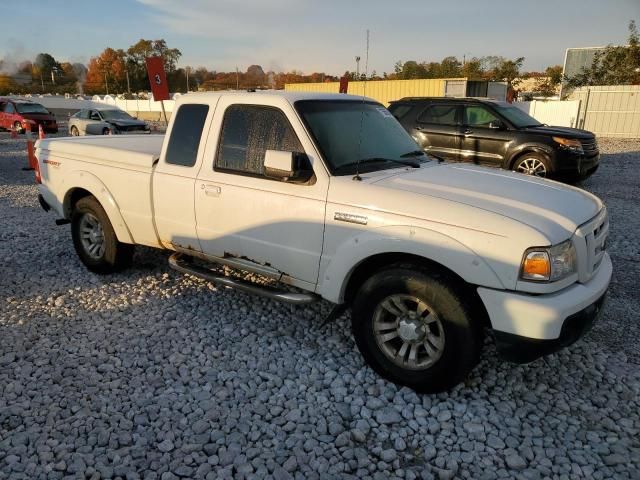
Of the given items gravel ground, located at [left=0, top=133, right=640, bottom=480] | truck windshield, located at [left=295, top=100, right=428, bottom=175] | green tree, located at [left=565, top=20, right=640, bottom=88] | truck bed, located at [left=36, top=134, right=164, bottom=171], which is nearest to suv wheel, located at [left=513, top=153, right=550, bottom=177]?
gravel ground, located at [left=0, top=133, right=640, bottom=480]

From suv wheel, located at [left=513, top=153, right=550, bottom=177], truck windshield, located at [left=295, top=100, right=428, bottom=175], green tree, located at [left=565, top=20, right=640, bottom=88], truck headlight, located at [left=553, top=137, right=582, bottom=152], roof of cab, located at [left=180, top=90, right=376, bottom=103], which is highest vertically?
green tree, located at [left=565, top=20, right=640, bottom=88]

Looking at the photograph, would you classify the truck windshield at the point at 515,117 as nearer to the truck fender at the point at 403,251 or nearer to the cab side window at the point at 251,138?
the cab side window at the point at 251,138

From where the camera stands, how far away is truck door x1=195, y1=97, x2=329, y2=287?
3.59 m

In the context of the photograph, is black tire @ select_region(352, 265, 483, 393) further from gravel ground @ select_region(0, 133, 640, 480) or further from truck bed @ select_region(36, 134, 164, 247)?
truck bed @ select_region(36, 134, 164, 247)

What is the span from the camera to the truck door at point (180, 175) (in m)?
4.26

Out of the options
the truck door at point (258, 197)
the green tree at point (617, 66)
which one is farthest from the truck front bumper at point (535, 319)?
the green tree at point (617, 66)

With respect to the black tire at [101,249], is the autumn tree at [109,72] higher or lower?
higher

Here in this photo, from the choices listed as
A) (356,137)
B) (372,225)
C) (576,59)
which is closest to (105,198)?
(356,137)

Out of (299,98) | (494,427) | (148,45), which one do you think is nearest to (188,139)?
(299,98)

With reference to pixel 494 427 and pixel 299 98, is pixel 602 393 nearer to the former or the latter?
pixel 494 427

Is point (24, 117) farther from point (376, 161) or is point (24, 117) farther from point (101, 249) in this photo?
point (376, 161)

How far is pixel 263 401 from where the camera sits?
3.25m

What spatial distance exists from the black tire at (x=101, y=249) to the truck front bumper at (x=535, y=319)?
3.86m

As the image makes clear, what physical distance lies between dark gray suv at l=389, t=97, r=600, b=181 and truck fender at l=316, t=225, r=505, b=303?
Result: 7.07 m
